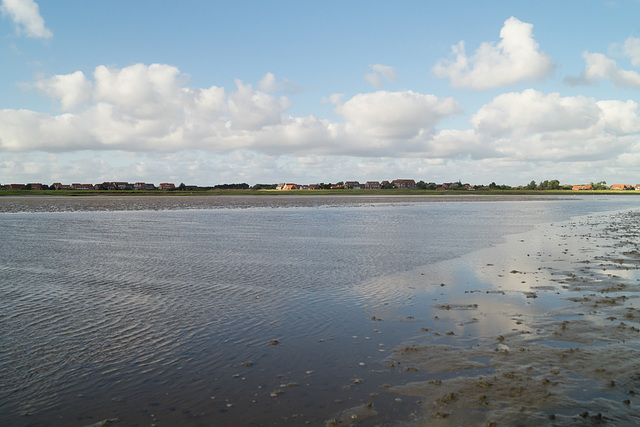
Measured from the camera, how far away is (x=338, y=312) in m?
14.2

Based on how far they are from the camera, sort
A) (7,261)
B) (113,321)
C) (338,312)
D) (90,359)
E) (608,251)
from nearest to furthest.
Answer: (90,359)
(113,321)
(338,312)
(7,261)
(608,251)

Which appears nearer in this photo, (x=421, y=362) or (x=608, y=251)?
(x=421, y=362)

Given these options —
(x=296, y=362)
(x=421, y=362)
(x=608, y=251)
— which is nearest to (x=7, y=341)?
(x=296, y=362)

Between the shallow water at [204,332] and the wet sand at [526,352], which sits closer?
the wet sand at [526,352]

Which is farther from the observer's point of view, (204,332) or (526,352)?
(204,332)

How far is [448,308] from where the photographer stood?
14570 millimetres

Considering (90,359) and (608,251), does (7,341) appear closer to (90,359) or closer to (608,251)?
(90,359)

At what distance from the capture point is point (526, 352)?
34.3ft

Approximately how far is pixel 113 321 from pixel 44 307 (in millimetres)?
3543

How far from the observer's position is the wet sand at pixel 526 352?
7.76m

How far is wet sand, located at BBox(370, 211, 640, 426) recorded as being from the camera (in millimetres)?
7758

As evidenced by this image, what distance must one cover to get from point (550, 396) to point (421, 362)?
9.08 feet

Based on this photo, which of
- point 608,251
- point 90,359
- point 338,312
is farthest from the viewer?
point 608,251

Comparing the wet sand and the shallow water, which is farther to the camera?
the shallow water
